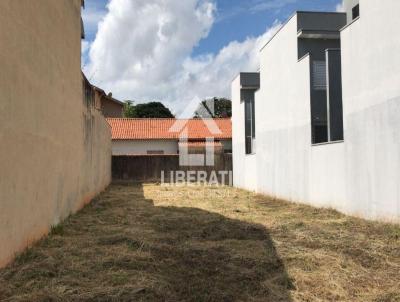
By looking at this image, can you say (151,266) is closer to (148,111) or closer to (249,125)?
(249,125)

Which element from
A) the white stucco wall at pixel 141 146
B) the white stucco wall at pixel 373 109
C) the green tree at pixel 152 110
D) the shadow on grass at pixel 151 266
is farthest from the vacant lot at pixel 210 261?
the green tree at pixel 152 110

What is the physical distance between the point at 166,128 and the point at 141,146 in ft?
7.48

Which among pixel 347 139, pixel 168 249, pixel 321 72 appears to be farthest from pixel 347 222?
pixel 321 72

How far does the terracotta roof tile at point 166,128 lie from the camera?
30.4 m

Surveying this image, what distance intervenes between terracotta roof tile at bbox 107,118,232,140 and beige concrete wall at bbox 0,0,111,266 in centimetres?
2064

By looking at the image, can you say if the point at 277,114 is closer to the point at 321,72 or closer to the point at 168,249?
the point at 321,72

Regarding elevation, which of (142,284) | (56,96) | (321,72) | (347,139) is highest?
(321,72)

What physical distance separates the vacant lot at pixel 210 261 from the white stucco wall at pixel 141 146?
21.5 m

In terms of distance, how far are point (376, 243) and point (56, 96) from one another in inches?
215

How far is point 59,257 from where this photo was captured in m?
5.31

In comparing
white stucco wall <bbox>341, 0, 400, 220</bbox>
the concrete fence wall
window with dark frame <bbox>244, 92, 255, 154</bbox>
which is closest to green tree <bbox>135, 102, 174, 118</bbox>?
the concrete fence wall

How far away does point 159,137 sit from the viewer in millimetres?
30047

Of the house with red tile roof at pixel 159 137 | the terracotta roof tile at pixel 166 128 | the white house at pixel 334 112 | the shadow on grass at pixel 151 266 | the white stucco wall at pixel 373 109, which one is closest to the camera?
the shadow on grass at pixel 151 266

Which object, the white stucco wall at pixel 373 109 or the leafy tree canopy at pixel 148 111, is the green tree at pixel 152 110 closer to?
the leafy tree canopy at pixel 148 111
